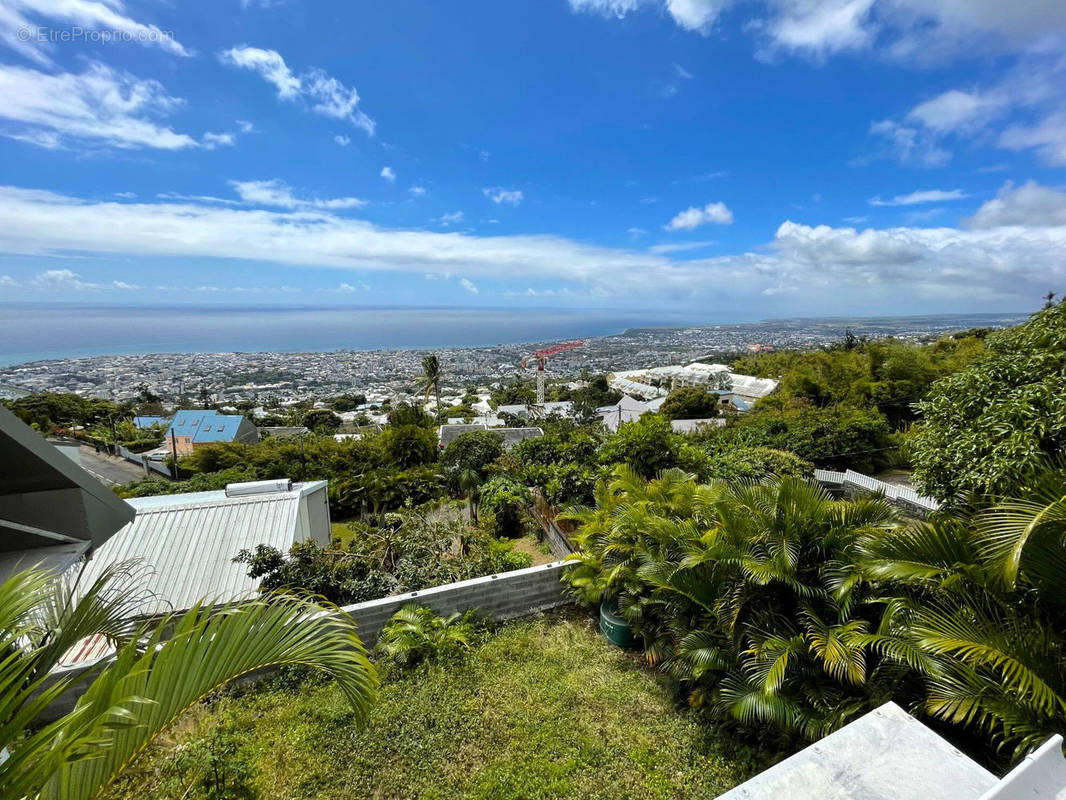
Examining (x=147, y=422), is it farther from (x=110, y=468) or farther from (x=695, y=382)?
(x=695, y=382)

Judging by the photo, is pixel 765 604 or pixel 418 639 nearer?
pixel 765 604

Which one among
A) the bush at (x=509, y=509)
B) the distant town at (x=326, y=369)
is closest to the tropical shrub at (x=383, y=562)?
the bush at (x=509, y=509)

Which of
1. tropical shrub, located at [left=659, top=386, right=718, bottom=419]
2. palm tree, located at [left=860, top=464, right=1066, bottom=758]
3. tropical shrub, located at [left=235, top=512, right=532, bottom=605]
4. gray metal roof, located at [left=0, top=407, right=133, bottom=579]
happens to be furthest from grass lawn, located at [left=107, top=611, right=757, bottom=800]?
tropical shrub, located at [left=659, top=386, right=718, bottom=419]

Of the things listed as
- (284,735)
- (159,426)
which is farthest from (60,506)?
(159,426)

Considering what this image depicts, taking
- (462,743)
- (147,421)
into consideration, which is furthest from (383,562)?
(147,421)

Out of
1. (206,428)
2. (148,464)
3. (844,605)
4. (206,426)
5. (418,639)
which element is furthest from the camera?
(206,426)

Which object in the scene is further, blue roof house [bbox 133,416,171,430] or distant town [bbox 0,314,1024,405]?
distant town [bbox 0,314,1024,405]

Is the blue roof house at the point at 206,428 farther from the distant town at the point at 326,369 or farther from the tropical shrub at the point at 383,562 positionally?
the tropical shrub at the point at 383,562

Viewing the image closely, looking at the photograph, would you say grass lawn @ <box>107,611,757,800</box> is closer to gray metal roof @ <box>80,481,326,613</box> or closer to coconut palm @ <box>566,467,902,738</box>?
coconut palm @ <box>566,467,902,738</box>
